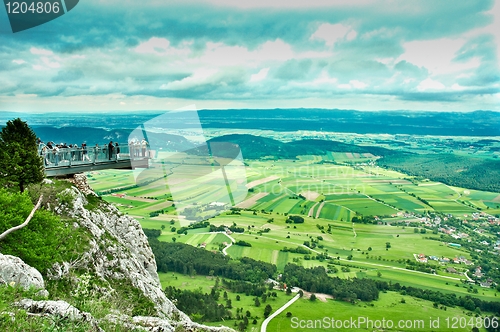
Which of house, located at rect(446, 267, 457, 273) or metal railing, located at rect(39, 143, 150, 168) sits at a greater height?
metal railing, located at rect(39, 143, 150, 168)

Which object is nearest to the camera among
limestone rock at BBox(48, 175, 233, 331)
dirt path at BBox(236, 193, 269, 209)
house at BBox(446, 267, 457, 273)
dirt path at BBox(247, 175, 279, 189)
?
limestone rock at BBox(48, 175, 233, 331)

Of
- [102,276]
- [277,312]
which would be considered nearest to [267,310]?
[277,312]

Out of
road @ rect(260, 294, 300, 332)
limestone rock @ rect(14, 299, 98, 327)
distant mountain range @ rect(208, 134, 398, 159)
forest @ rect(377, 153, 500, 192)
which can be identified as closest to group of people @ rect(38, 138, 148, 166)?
limestone rock @ rect(14, 299, 98, 327)

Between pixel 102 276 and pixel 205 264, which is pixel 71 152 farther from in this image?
pixel 205 264

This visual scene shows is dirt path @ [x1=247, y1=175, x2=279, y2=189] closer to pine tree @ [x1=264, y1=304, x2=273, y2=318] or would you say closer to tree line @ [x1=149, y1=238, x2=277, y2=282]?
tree line @ [x1=149, y1=238, x2=277, y2=282]

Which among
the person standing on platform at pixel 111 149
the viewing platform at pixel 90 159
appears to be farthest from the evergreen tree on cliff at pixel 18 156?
the person standing on platform at pixel 111 149

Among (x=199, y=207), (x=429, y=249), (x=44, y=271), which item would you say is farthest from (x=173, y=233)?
(x=44, y=271)
